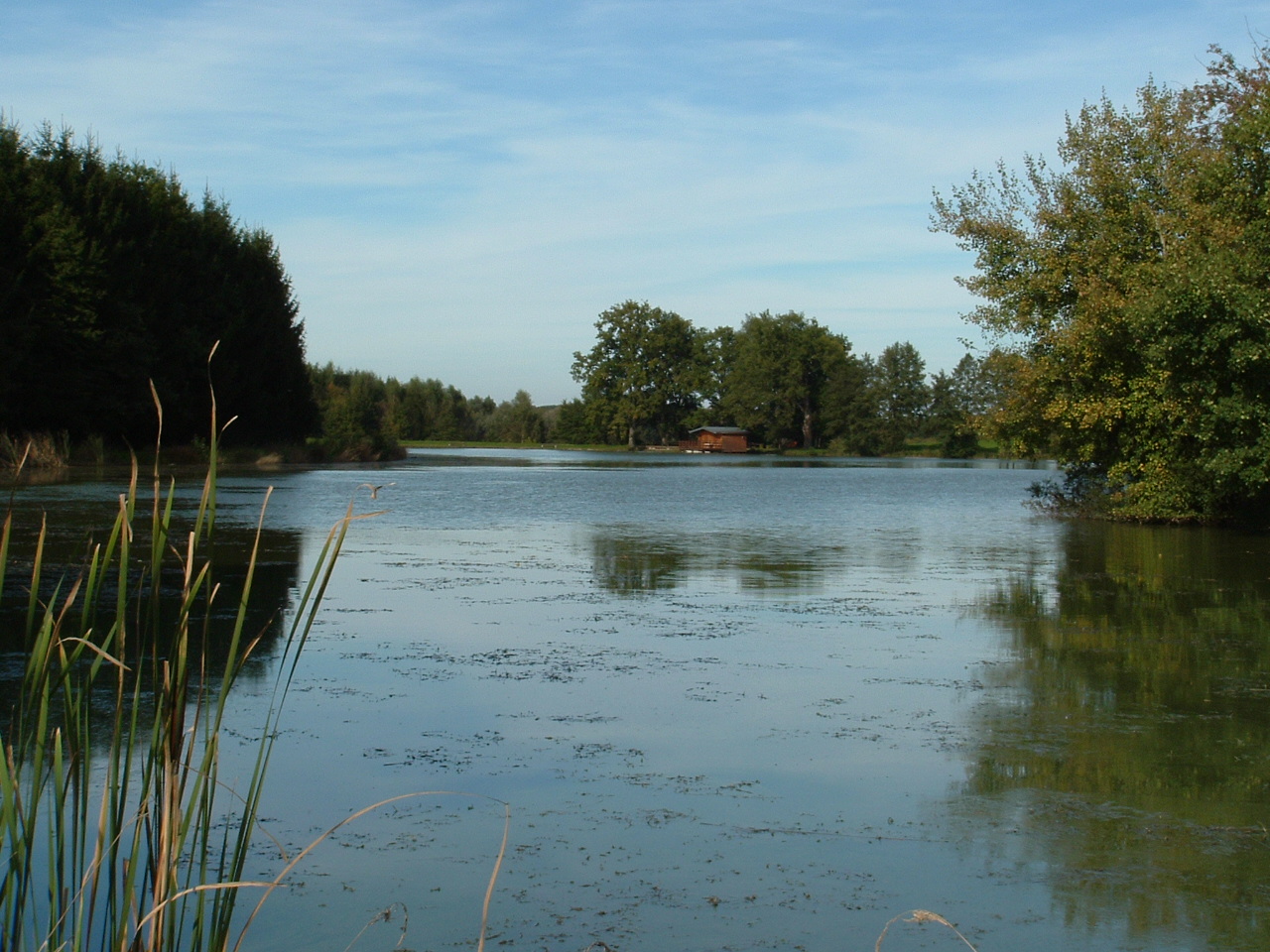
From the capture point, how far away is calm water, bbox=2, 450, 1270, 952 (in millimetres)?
3654

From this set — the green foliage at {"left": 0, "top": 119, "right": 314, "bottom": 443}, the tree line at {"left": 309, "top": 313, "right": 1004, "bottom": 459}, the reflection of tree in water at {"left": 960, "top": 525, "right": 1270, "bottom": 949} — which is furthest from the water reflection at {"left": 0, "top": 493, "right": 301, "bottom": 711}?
the tree line at {"left": 309, "top": 313, "right": 1004, "bottom": 459}

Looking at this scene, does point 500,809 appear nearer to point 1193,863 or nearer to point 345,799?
point 345,799

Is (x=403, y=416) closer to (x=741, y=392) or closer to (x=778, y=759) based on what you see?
(x=741, y=392)

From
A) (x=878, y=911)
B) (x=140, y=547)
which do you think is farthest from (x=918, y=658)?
(x=140, y=547)

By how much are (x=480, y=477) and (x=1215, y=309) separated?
25.6 m

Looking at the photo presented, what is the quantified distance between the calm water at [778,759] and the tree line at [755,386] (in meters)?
89.0

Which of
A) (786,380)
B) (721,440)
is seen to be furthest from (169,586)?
(786,380)

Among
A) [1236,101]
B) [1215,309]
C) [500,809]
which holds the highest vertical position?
[1236,101]

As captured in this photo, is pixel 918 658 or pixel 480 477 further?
pixel 480 477

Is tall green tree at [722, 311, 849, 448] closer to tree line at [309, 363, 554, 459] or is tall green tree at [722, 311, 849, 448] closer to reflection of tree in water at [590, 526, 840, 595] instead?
tree line at [309, 363, 554, 459]

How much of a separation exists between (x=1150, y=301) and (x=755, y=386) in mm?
93534

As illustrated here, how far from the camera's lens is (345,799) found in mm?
4691

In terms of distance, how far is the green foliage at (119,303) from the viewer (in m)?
34.7

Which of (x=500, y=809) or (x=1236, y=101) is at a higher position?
(x=1236, y=101)
